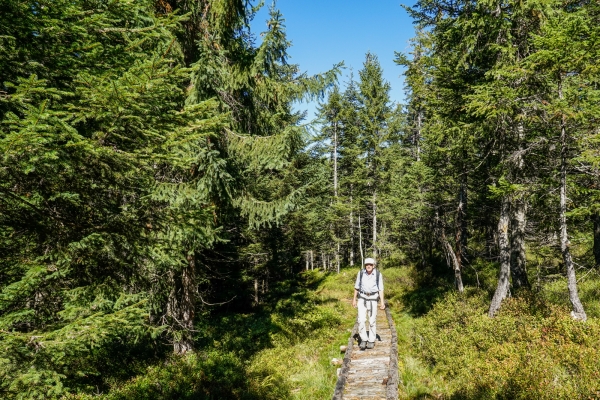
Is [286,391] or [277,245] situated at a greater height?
[277,245]

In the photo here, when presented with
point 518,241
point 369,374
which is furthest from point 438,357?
point 518,241

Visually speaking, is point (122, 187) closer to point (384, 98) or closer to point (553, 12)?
point (553, 12)

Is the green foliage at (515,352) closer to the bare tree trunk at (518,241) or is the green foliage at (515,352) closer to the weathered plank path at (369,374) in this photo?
the weathered plank path at (369,374)

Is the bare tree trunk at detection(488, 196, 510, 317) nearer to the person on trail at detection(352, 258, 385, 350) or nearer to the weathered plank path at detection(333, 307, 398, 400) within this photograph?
the weathered plank path at detection(333, 307, 398, 400)

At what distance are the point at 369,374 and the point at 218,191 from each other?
20.1ft

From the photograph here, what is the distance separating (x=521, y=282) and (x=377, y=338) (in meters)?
6.60

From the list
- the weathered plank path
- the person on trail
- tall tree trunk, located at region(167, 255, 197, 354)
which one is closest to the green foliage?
the weathered plank path

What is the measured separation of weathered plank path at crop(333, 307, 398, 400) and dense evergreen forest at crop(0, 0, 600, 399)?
26.8 inches

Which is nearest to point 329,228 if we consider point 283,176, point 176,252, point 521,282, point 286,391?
point 283,176

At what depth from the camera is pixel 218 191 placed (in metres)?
9.10

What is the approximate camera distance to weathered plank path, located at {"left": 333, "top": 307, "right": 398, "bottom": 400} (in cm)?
690

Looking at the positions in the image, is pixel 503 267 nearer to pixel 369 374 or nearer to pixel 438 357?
pixel 438 357

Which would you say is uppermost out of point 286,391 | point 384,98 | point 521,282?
point 384,98

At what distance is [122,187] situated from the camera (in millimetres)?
4844
